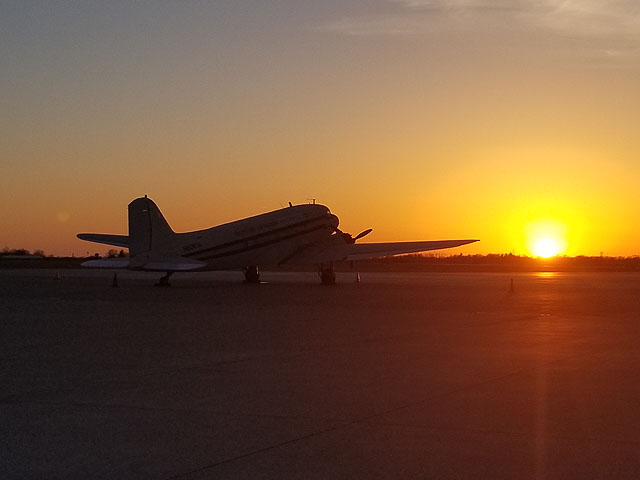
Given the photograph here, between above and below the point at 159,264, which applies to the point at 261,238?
above

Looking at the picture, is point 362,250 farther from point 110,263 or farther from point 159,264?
point 110,263

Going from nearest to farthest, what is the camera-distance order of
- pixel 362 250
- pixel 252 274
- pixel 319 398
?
pixel 319 398 < pixel 252 274 < pixel 362 250

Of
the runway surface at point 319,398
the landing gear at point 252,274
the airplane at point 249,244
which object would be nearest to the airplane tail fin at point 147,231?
the airplane at point 249,244

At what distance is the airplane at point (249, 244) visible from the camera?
45844mm

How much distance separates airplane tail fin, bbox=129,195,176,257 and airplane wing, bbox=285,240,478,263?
7.64 meters

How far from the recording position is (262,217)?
163 feet

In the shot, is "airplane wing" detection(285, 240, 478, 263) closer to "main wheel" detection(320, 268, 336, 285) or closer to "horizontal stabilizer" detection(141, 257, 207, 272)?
"main wheel" detection(320, 268, 336, 285)

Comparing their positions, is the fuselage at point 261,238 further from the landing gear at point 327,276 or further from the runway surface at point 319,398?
the runway surface at point 319,398

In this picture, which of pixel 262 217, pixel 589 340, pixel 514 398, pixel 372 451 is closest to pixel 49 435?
pixel 372 451

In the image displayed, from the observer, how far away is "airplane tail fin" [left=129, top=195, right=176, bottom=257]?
46.1 metres

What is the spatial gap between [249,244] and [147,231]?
552 centimetres

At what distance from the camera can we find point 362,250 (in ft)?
Result: 169

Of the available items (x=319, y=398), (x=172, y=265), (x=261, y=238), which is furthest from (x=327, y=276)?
(x=319, y=398)

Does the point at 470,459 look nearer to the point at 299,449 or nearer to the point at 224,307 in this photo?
the point at 299,449
